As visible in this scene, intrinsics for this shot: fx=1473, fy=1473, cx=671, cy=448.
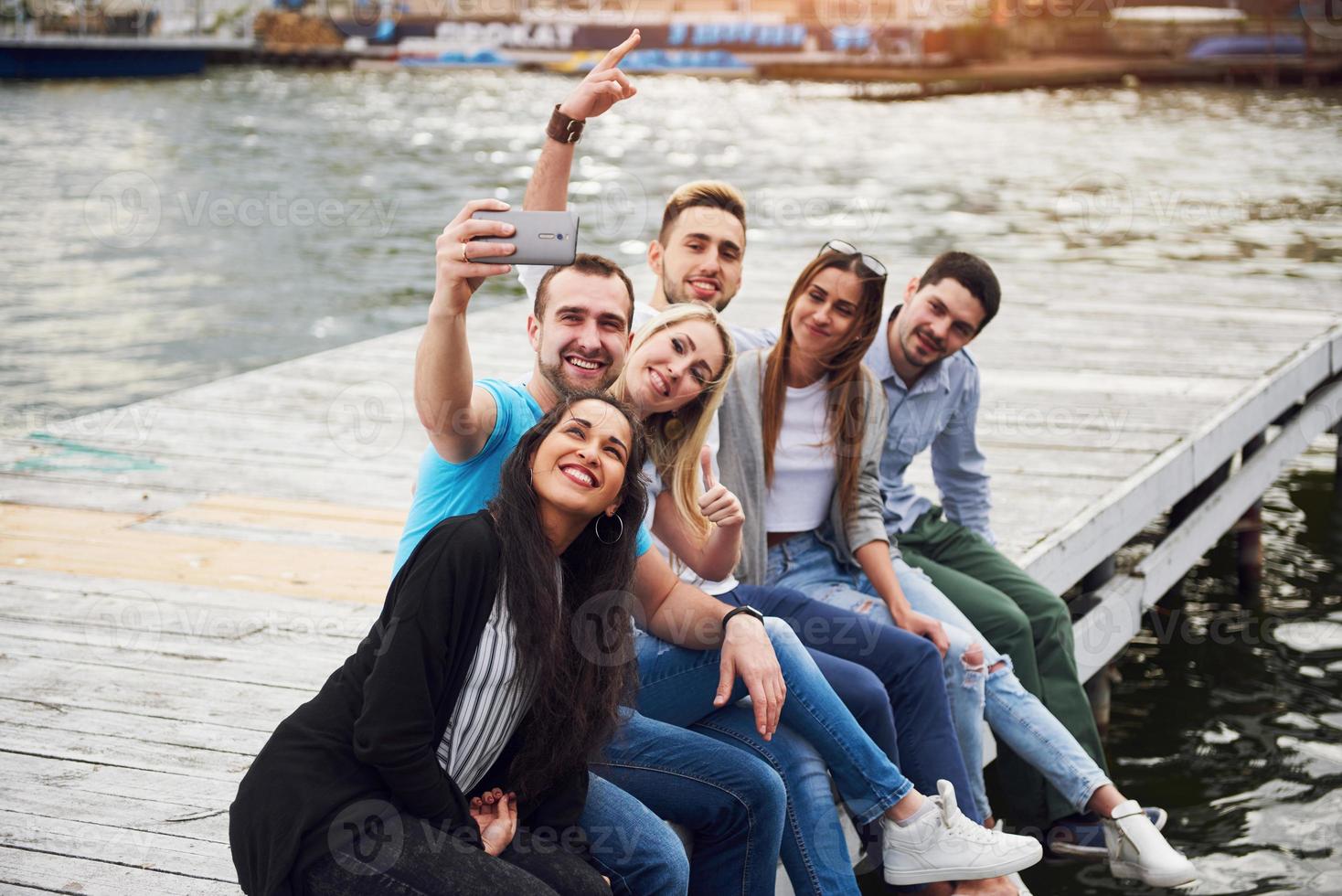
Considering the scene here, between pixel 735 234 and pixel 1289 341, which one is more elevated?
pixel 735 234

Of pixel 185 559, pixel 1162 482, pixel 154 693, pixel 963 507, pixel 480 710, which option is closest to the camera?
pixel 480 710

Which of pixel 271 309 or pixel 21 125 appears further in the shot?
pixel 21 125

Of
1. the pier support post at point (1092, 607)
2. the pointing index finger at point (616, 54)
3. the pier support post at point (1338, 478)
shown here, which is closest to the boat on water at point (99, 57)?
the pier support post at point (1338, 478)

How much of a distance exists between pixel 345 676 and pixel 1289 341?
7075 mm

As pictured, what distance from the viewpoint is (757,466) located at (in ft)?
12.7

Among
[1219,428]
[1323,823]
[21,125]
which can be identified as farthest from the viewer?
[21,125]

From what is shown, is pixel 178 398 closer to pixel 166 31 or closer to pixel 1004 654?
pixel 1004 654

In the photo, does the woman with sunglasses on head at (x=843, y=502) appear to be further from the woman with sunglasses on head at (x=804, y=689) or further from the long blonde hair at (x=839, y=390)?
the woman with sunglasses on head at (x=804, y=689)

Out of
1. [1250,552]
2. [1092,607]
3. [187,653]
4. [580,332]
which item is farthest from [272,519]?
[1250,552]

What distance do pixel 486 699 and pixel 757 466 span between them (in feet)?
4.69

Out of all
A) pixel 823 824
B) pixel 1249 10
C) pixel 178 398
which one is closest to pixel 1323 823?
pixel 823 824

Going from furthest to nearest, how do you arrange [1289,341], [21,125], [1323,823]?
1. [21,125]
2. [1289,341]
3. [1323,823]

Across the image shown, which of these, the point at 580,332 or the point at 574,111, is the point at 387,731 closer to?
the point at 580,332

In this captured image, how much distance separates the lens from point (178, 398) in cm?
712
